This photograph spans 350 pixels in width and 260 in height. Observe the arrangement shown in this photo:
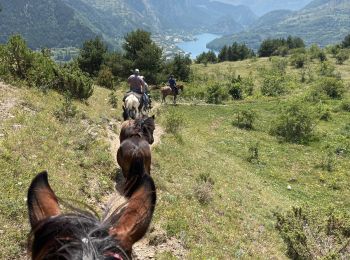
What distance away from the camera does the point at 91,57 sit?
44750 millimetres

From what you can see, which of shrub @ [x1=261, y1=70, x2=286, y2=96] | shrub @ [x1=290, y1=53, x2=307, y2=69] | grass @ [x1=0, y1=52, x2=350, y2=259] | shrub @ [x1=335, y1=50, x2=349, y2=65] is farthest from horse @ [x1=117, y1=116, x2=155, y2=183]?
shrub @ [x1=335, y1=50, x2=349, y2=65]

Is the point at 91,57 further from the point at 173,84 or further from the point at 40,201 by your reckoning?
the point at 40,201

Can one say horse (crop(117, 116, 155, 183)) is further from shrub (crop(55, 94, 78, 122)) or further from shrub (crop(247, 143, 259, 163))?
shrub (crop(247, 143, 259, 163))

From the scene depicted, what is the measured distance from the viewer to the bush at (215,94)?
113 feet

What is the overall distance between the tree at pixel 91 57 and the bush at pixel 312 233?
1423 inches

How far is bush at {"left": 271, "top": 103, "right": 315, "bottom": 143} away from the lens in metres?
23.5

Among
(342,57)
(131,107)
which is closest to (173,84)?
(131,107)

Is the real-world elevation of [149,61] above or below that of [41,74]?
below

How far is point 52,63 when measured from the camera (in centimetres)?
2102

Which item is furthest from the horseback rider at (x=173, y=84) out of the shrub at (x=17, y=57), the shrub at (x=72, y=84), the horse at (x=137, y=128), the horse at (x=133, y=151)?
the horse at (x=133, y=151)

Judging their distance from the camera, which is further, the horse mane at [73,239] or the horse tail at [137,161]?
the horse tail at [137,161]

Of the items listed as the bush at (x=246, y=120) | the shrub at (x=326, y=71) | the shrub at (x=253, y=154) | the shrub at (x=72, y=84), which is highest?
the shrub at (x=72, y=84)

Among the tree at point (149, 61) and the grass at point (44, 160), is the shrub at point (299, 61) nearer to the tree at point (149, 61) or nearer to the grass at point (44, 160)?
the tree at point (149, 61)

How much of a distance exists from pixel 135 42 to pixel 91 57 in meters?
5.45
